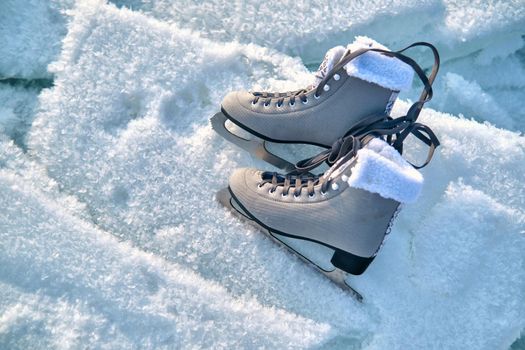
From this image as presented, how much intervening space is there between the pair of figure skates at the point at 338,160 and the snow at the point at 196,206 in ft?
0.20

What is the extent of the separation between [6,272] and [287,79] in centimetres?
73

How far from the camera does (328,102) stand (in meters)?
0.97

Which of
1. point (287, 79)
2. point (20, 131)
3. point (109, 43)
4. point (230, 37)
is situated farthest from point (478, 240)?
point (20, 131)

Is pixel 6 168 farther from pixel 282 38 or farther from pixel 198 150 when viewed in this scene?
pixel 282 38

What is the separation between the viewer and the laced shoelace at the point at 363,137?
911 mm

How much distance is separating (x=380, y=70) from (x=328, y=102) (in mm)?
121

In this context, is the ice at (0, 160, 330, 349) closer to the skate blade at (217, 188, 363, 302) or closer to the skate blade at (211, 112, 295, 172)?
the skate blade at (217, 188, 363, 302)

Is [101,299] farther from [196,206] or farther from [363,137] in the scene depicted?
[363,137]

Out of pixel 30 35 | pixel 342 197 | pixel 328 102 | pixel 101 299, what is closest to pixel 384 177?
pixel 342 197

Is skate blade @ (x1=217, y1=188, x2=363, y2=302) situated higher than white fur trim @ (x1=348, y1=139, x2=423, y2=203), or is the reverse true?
white fur trim @ (x1=348, y1=139, x2=423, y2=203)

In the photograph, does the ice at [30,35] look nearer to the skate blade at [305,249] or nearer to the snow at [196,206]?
the snow at [196,206]

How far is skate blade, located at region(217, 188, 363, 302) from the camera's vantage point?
0.99m

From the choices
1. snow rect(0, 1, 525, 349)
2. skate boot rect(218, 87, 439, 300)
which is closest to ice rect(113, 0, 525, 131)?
snow rect(0, 1, 525, 349)

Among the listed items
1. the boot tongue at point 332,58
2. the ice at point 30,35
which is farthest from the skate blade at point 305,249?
the ice at point 30,35
